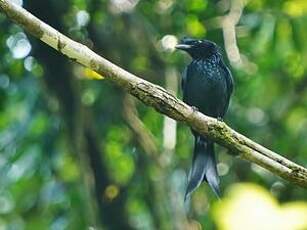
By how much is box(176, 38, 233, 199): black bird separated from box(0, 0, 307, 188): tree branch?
0.51m

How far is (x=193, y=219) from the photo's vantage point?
15.8ft

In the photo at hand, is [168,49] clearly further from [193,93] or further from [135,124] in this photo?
[193,93]

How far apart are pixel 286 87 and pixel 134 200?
4.37ft

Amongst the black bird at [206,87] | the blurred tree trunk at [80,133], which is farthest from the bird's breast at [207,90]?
the blurred tree trunk at [80,133]

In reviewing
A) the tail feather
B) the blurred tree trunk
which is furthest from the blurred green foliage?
the tail feather

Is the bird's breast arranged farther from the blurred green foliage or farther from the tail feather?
the blurred green foliage

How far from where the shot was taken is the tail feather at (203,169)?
290 cm

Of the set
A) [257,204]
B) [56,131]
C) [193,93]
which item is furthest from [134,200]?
[257,204]

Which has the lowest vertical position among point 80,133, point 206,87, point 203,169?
point 80,133

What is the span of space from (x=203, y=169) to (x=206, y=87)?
382 mm

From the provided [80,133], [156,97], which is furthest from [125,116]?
[156,97]

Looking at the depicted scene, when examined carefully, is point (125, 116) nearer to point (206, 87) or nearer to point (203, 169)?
point (206, 87)

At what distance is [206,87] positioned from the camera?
3229mm

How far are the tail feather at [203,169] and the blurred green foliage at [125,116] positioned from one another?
80cm
